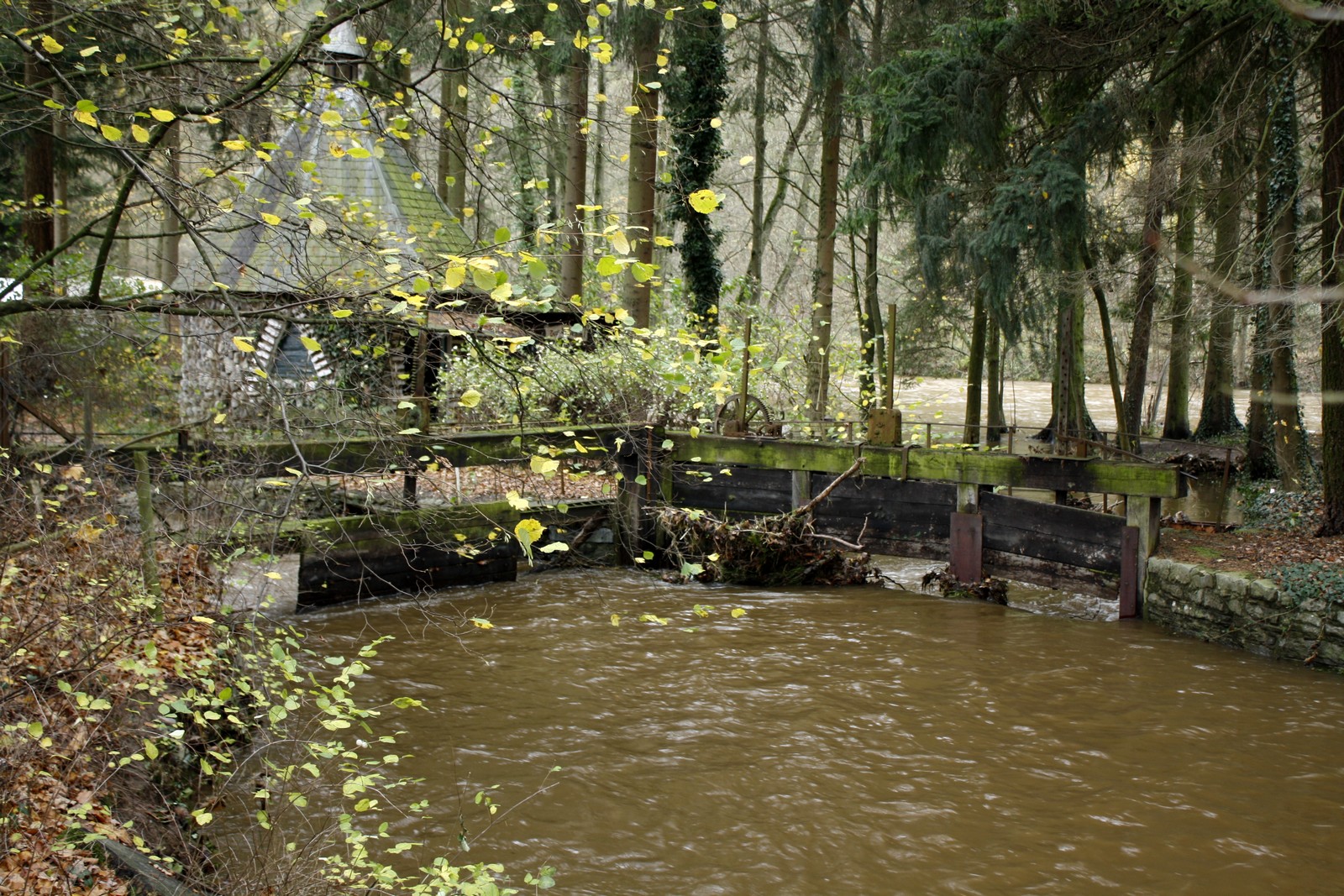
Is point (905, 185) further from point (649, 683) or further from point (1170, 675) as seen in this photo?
point (649, 683)

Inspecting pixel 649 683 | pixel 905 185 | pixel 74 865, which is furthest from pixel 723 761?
pixel 905 185

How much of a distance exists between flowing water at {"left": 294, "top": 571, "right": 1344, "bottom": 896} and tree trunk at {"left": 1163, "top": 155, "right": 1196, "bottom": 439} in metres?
3.96

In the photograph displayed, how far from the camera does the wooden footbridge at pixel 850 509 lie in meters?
10.9

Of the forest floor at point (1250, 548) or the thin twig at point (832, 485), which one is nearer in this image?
the forest floor at point (1250, 548)

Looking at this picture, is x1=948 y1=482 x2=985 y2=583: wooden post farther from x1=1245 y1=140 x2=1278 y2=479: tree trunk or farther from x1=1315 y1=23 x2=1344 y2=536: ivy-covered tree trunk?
x1=1245 y1=140 x2=1278 y2=479: tree trunk

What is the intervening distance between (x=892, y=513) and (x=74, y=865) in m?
9.86

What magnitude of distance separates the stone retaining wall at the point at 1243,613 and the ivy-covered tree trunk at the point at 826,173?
5770 millimetres

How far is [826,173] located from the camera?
62.3 ft

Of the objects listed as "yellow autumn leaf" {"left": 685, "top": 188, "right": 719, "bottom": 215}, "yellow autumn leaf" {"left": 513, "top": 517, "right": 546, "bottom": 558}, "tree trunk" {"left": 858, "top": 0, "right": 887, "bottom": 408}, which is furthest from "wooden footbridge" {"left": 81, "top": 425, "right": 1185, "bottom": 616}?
"yellow autumn leaf" {"left": 513, "top": 517, "right": 546, "bottom": 558}

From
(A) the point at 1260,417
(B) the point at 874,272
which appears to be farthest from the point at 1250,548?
(B) the point at 874,272

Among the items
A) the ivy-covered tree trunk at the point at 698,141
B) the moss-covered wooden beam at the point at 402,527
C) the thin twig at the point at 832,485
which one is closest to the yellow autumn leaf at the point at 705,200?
the moss-covered wooden beam at the point at 402,527

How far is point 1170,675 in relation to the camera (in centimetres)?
934

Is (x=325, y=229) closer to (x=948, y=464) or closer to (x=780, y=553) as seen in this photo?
(x=780, y=553)

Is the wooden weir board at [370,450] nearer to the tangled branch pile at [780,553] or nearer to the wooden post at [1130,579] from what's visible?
the tangled branch pile at [780,553]
